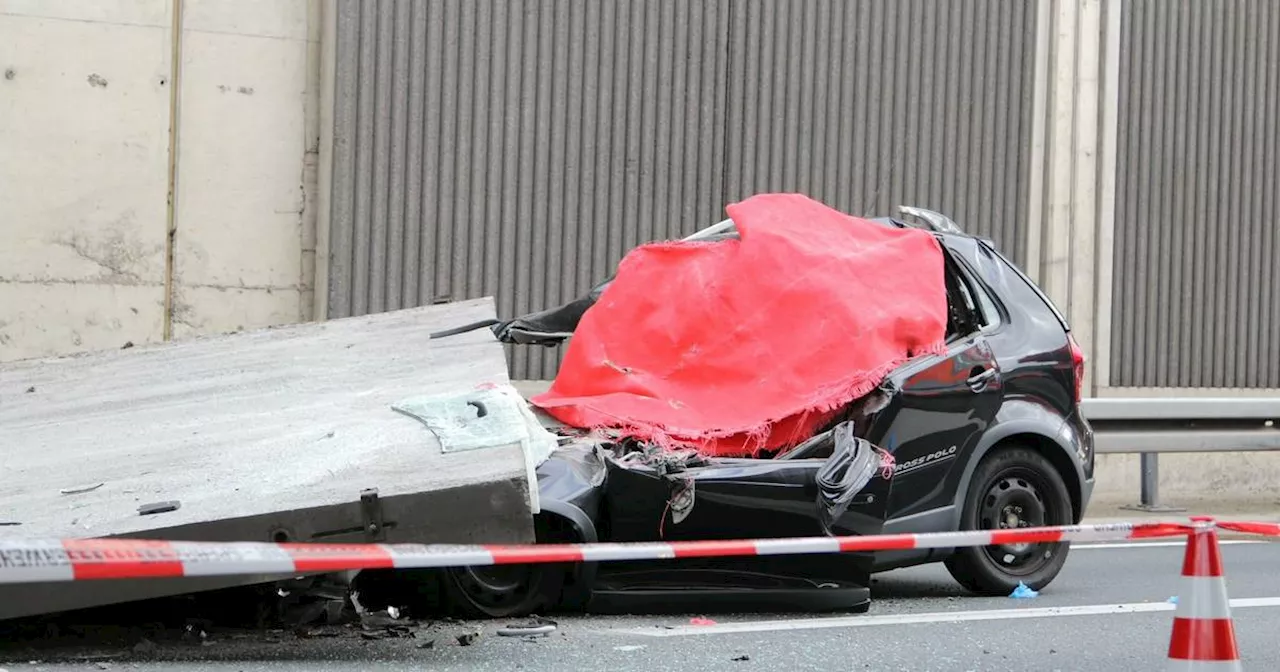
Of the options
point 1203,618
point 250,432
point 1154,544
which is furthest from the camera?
point 1154,544

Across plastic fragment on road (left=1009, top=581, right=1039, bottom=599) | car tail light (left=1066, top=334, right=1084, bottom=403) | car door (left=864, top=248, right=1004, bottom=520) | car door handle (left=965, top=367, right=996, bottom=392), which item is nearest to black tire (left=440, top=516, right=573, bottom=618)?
car door (left=864, top=248, right=1004, bottom=520)

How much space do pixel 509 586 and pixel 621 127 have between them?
6.63m

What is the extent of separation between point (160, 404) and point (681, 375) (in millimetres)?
2335

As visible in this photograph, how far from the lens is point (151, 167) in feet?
37.0

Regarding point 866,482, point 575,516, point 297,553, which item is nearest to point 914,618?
point 866,482

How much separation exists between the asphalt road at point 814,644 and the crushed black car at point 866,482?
0.15 metres

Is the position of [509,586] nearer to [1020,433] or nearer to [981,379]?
[981,379]

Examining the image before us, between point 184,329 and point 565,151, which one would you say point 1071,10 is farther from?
point 184,329

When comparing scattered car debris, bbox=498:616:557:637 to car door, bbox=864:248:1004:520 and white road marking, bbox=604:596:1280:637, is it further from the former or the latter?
car door, bbox=864:248:1004:520

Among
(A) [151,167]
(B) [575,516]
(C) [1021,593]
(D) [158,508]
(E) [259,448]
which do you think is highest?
(A) [151,167]

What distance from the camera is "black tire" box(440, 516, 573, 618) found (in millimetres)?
6336

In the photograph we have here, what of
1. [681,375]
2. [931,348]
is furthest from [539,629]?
[931,348]

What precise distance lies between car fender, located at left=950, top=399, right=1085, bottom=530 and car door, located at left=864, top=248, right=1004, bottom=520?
0.14 ft

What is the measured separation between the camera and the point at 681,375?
7.48 m
